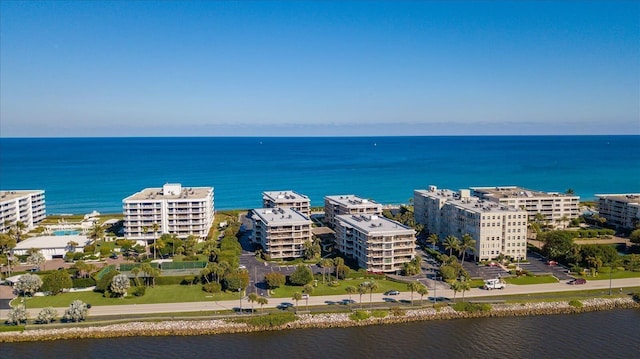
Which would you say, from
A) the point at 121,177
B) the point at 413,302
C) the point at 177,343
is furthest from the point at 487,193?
the point at 121,177

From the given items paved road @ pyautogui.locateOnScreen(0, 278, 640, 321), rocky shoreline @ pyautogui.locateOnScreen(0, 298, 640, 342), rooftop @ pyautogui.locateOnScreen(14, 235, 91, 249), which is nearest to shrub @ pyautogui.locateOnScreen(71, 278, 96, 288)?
paved road @ pyautogui.locateOnScreen(0, 278, 640, 321)

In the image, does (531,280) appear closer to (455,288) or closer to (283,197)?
(455,288)

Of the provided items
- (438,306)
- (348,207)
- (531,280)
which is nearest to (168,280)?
(438,306)

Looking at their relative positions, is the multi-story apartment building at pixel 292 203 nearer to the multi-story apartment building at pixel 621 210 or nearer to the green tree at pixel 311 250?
the green tree at pixel 311 250

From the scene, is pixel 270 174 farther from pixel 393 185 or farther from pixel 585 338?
pixel 585 338

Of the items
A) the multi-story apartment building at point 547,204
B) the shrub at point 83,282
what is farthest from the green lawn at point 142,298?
the multi-story apartment building at point 547,204

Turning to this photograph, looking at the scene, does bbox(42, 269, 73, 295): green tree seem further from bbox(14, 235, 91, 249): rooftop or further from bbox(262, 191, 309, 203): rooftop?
bbox(262, 191, 309, 203): rooftop

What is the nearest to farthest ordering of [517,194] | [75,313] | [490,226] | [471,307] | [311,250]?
[75,313]
[471,307]
[311,250]
[490,226]
[517,194]
